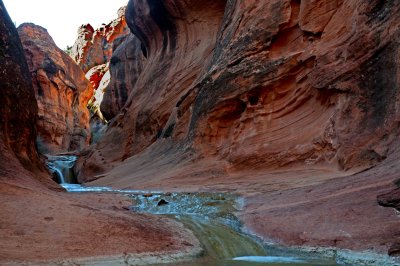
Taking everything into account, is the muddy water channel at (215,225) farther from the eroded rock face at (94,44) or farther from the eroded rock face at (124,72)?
the eroded rock face at (94,44)

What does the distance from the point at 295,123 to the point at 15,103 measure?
690 cm

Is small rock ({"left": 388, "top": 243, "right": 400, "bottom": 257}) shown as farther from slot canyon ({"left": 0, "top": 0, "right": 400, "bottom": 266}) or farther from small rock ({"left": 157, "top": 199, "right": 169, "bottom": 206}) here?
small rock ({"left": 157, "top": 199, "right": 169, "bottom": 206})

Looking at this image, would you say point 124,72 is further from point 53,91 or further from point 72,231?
point 72,231

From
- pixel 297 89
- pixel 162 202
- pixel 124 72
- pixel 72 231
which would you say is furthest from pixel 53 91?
pixel 72 231

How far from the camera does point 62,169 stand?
90.0 ft

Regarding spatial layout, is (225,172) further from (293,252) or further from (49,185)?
(293,252)

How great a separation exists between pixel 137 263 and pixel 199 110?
10.2 meters

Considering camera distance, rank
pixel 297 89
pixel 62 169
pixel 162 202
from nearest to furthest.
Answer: pixel 162 202 → pixel 297 89 → pixel 62 169

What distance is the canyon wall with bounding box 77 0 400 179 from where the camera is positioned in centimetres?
881

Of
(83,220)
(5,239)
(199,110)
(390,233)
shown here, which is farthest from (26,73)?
(390,233)

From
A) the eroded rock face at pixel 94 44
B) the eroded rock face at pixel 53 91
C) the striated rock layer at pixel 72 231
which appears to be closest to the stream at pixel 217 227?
the striated rock layer at pixel 72 231

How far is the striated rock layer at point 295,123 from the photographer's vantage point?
6.17 meters

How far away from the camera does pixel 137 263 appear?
15.5ft

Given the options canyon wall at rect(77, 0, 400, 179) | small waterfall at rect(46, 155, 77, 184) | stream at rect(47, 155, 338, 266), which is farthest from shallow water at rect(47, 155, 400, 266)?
small waterfall at rect(46, 155, 77, 184)
